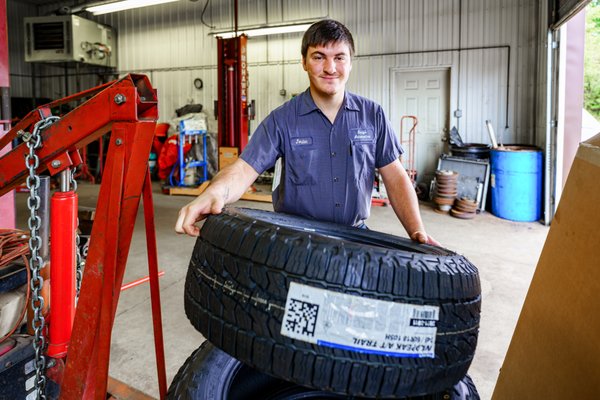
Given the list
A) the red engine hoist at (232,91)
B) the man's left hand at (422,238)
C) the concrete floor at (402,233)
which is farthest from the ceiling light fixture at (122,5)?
the man's left hand at (422,238)

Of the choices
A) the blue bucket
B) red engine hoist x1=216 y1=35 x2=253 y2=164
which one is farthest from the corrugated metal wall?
red engine hoist x1=216 y1=35 x2=253 y2=164

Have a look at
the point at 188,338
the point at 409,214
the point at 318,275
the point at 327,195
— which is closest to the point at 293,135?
the point at 327,195

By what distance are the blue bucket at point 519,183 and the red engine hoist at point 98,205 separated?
5320mm

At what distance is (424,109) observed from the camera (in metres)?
7.34

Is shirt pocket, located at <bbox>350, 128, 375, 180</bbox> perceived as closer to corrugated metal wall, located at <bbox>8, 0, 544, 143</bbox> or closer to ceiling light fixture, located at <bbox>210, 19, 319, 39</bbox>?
corrugated metal wall, located at <bbox>8, 0, 544, 143</bbox>

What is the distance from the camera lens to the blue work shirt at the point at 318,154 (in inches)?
65.6

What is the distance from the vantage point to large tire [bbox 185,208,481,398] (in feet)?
2.82

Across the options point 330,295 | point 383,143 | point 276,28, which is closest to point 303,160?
point 383,143

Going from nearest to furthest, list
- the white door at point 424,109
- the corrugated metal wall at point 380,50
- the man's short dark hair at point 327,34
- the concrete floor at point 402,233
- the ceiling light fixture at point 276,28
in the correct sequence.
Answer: the man's short dark hair at point 327,34 → the concrete floor at point 402,233 → the corrugated metal wall at point 380,50 → the white door at point 424,109 → the ceiling light fixture at point 276,28

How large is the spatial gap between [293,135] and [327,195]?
0.88 ft

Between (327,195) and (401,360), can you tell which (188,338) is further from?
(401,360)

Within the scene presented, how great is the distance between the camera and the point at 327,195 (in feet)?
5.47

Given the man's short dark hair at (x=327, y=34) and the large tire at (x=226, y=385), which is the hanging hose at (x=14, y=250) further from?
the man's short dark hair at (x=327, y=34)

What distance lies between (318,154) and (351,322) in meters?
0.92
